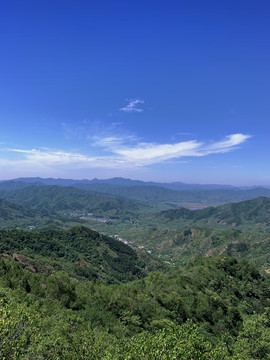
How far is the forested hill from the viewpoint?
128375 millimetres

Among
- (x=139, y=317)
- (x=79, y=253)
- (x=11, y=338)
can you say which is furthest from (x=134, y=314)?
(x=79, y=253)

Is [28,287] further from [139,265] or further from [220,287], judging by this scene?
[139,265]

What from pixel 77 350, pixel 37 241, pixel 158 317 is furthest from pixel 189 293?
pixel 37 241

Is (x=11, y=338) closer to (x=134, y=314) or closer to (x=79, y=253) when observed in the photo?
(x=134, y=314)

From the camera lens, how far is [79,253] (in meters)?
162

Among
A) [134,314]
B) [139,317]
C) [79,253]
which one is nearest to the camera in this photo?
[139,317]

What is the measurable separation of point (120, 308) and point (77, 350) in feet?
115

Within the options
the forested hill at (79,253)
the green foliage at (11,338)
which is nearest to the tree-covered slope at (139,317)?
the green foliage at (11,338)

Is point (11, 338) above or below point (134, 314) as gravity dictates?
above

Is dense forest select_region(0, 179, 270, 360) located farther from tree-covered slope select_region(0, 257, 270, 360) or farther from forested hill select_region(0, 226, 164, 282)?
forested hill select_region(0, 226, 164, 282)

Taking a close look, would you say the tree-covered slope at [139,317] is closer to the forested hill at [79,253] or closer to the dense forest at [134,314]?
the dense forest at [134,314]

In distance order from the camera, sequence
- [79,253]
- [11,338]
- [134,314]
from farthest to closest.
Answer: [79,253] < [134,314] < [11,338]

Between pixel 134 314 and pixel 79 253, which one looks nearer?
pixel 134 314

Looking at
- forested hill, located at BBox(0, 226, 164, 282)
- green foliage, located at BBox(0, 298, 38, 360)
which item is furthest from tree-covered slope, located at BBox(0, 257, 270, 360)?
forested hill, located at BBox(0, 226, 164, 282)
